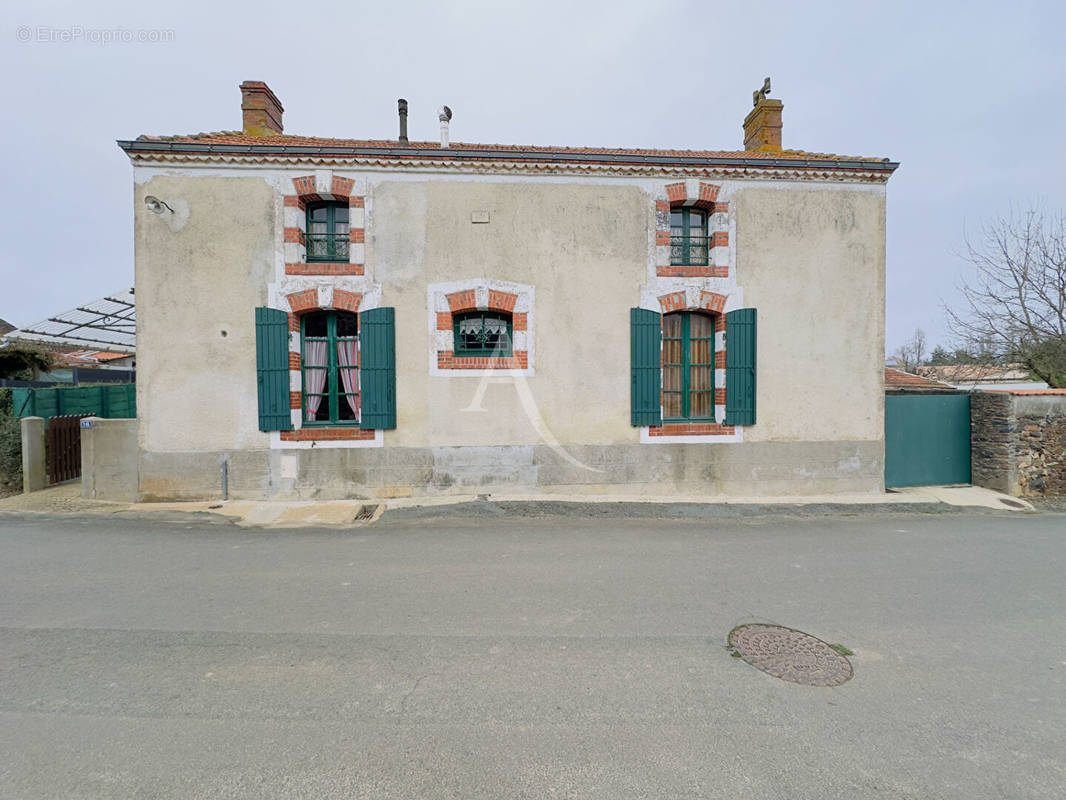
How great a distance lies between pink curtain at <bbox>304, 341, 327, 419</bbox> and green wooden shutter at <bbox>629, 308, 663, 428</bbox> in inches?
213

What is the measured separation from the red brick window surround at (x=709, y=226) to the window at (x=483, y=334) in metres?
2.93

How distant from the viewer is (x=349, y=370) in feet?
28.6

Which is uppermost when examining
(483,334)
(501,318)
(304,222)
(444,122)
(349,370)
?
(444,122)

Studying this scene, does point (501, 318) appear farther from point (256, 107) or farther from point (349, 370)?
point (256, 107)

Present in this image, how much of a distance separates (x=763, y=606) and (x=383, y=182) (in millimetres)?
8204

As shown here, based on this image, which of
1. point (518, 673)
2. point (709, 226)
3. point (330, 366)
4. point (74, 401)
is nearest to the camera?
point (518, 673)

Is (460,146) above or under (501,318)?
above

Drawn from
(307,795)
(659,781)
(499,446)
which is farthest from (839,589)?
(499,446)

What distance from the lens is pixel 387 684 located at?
10.5ft

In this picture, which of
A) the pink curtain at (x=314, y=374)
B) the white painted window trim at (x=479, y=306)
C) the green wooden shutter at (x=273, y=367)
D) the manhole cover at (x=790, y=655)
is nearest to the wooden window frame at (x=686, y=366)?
the white painted window trim at (x=479, y=306)

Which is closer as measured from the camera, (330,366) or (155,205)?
(155,205)

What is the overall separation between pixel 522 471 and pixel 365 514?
8.75ft

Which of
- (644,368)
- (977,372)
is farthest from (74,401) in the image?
(977,372)

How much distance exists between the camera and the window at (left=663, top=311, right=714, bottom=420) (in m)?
9.14
